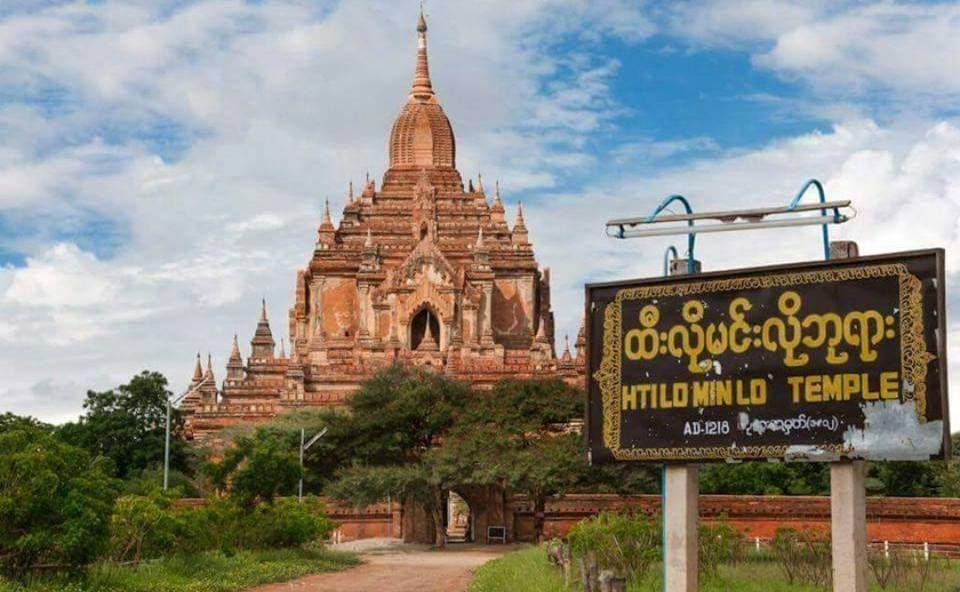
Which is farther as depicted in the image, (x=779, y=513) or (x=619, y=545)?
(x=779, y=513)

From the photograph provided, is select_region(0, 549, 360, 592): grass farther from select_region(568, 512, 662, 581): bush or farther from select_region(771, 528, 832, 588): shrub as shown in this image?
select_region(771, 528, 832, 588): shrub

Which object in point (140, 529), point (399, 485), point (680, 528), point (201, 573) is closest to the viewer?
point (680, 528)

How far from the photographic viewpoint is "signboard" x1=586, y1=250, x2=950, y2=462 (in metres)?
15.2

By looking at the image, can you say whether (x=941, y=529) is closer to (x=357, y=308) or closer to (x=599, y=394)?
(x=599, y=394)

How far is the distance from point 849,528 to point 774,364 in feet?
6.15

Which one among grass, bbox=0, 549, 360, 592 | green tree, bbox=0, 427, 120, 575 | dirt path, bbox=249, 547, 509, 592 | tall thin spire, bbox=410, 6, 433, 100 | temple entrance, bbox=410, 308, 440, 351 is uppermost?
tall thin spire, bbox=410, 6, 433, 100

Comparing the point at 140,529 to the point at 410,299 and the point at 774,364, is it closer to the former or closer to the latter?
the point at 774,364

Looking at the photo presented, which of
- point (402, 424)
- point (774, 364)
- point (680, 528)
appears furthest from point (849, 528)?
point (402, 424)

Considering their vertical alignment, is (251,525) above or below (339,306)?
below

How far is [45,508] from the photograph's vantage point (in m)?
23.9

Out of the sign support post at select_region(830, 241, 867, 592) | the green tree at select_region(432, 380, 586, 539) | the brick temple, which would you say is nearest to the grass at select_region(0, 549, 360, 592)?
the green tree at select_region(432, 380, 586, 539)

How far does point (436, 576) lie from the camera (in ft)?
104

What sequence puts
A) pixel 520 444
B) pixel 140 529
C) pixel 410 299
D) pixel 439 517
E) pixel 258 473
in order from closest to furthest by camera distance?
pixel 140 529 < pixel 258 473 < pixel 439 517 < pixel 520 444 < pixel 410 299

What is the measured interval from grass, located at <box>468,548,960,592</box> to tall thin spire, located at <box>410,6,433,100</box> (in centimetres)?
5143
